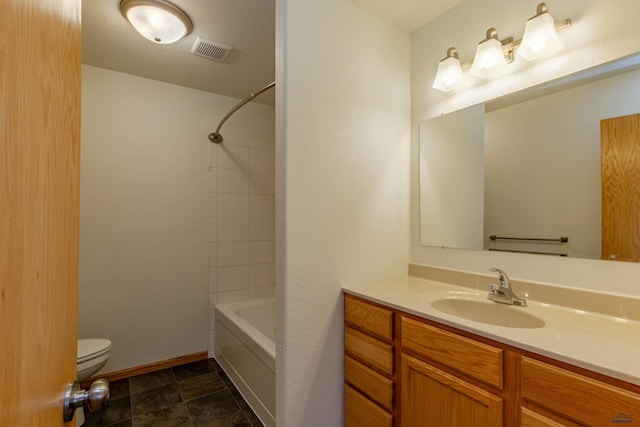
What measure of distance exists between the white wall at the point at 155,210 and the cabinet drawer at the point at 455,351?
2.00m

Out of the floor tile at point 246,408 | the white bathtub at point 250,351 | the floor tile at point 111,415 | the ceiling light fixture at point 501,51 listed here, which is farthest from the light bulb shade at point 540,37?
the floor tile at point 111,415

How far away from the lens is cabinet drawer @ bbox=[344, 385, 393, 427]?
1.30 meters

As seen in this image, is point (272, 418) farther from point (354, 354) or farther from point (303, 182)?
point (303, 182)

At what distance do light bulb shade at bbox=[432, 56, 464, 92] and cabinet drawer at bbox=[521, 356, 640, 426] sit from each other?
1392mm

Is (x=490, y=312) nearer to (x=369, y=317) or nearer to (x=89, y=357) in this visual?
(x=369, y=317)

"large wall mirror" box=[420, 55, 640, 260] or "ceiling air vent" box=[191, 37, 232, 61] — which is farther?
"ceiling air vent" box=[191, 37, 232, 61]

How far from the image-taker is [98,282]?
221 centimetres

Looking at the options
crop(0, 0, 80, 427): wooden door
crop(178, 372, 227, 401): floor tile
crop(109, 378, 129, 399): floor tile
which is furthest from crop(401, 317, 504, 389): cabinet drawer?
crop(109, 378, 129, 399): floor tile

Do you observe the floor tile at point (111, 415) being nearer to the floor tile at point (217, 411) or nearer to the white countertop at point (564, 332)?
the floor tile at point (217, 411)

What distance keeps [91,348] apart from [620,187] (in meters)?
2.94

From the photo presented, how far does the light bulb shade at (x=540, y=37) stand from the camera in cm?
122

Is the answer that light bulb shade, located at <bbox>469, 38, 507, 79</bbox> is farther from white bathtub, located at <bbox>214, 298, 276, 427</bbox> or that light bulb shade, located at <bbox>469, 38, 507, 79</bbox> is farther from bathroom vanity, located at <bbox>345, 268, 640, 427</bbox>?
white bathtub, located at <bbox>214, 298, 276, 427</bbox>

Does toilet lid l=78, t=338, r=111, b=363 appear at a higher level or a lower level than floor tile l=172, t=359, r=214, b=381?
higher

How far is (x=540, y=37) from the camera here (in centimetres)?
124
